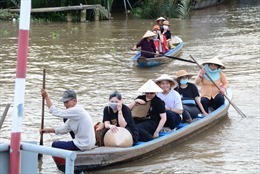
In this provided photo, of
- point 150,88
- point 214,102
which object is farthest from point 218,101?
point 150,88

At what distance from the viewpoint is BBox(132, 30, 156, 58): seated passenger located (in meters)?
15.7

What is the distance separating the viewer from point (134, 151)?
8133mm

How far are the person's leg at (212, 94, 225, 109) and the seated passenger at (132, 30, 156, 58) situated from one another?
193 inches

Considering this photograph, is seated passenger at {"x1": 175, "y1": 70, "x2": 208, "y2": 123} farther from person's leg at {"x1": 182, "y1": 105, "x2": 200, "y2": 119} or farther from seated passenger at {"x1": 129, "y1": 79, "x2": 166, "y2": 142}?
seated passenger at {"x1": 129, "y1": 79, "x2": 166, "y2": 142}

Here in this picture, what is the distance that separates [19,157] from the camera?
3.40 m

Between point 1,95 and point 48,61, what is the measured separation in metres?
4.73

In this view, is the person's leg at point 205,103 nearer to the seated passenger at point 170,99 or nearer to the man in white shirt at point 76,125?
the seated passenger at point 170,99

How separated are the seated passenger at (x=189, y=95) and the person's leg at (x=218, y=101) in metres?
0.53

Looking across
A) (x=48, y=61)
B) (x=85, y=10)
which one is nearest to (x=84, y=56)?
(x=48, y=61)

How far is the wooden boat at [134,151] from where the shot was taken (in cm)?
763

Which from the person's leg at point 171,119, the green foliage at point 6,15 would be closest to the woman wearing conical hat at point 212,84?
the person's leg at point 171,119

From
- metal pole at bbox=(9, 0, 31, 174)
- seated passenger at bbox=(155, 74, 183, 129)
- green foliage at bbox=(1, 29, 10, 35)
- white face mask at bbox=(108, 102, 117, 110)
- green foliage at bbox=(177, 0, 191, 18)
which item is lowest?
green foliage at bbox=(1, 29, 10, 35)

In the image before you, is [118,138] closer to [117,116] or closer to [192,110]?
[117,116]

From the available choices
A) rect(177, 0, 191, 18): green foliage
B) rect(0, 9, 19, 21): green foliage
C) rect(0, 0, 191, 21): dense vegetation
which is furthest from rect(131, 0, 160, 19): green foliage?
rect(0, 9, 19, 21): green foliage
